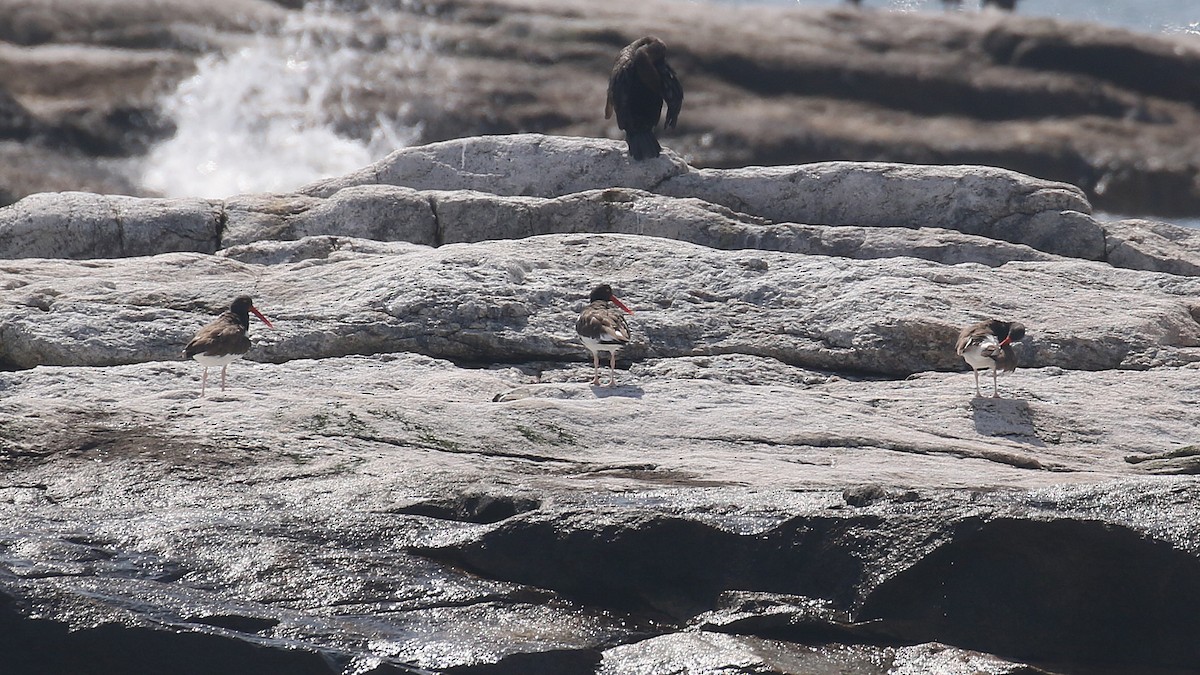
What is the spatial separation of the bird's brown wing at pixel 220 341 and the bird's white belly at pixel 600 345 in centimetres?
311

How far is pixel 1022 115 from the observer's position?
45062mm

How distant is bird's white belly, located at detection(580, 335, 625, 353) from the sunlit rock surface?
546 millimetres

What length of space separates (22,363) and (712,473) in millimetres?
7767

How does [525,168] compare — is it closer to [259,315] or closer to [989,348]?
[259,315]

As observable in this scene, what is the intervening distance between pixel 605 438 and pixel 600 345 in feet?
7.65

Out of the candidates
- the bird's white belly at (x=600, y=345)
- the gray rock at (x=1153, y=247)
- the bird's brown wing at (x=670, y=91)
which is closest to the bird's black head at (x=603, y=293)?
the bird's white belly at (x=600, y=345)

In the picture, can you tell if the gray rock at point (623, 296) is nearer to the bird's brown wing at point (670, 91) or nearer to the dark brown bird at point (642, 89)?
the dark brown bird at point (642, 89)

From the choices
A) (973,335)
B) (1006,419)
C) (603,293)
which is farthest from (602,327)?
(1006,419)

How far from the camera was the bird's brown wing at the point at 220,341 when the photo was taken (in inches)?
516

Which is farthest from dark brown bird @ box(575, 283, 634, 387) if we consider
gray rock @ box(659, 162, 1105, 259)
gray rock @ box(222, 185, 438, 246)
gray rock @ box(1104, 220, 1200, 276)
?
gray rock @ box(1104, 220, 1200, 276)

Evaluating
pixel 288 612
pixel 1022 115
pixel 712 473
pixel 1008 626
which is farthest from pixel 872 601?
pixel 1022 115

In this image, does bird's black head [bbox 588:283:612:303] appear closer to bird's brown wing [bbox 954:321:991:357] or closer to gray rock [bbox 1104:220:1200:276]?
bird's brown wing [bbox 954:321:991:357]

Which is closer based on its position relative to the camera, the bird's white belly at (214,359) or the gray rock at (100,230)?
the bird's white belly at (214,359)

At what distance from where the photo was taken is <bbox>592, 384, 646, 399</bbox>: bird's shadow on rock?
12977 millimetres
